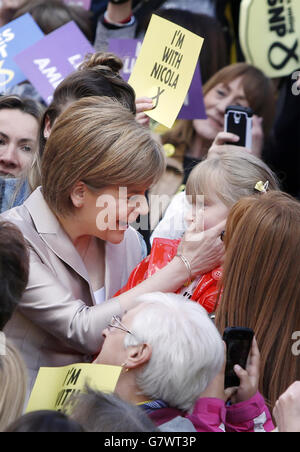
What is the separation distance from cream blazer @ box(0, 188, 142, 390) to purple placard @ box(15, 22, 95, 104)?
44.7 inches

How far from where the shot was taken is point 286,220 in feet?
8.68

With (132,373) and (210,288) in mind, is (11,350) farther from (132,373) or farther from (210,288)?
(210,288)

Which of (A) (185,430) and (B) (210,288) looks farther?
(B) (210,288)

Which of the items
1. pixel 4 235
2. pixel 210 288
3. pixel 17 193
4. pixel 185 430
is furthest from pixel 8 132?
pixel 185 430

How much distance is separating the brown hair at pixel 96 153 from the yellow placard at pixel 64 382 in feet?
2.15

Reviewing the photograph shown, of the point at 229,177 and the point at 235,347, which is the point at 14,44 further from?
the point at 235,347

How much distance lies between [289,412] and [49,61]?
90.7 inches

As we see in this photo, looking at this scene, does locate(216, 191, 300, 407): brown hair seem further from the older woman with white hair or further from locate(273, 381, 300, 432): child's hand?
locate(273, 381, 300, 432): child's hand

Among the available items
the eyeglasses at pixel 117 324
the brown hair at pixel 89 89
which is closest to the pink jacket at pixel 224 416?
the eyeglasses at pixel 117 324

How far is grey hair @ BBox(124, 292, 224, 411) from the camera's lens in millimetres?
2207

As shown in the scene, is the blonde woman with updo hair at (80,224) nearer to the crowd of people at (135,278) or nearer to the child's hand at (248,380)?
the crowd of people at (135,278)

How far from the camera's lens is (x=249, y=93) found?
4.76 m

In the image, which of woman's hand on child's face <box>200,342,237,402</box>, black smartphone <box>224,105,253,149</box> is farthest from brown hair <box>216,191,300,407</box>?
black smartphone <box>224,105,253,149</box>

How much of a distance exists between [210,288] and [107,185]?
0.52 m
